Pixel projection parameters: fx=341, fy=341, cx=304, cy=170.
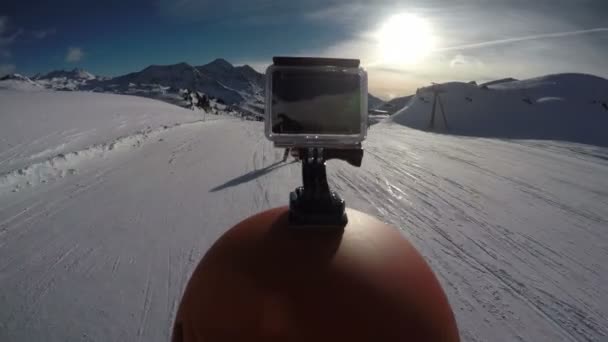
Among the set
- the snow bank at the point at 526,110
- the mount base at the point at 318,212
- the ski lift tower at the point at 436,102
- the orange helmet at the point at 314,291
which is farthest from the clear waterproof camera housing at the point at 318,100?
the ski lift tower at the point at 436,102

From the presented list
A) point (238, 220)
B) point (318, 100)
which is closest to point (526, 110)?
point (238, 220)

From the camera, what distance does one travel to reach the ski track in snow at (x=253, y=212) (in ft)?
10.5

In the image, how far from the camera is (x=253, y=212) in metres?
5.54

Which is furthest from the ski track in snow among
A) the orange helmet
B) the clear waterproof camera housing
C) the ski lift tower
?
the ski lift tower

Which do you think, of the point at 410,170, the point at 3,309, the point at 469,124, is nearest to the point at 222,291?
the point at 3,309

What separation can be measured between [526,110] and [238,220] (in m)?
22.0

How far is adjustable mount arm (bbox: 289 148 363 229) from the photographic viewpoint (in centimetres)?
163

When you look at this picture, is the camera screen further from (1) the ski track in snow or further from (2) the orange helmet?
(1) the ski track in snow

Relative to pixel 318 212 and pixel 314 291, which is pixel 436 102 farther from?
pixel 314 291

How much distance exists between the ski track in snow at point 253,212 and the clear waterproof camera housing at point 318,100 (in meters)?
2.39

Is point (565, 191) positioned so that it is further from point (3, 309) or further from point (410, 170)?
point (3, 309)

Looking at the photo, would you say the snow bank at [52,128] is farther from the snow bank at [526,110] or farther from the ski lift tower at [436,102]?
the snow bank at [526,110]

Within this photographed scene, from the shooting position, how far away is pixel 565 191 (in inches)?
275

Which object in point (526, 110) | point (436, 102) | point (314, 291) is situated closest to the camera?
point (314, 291)
